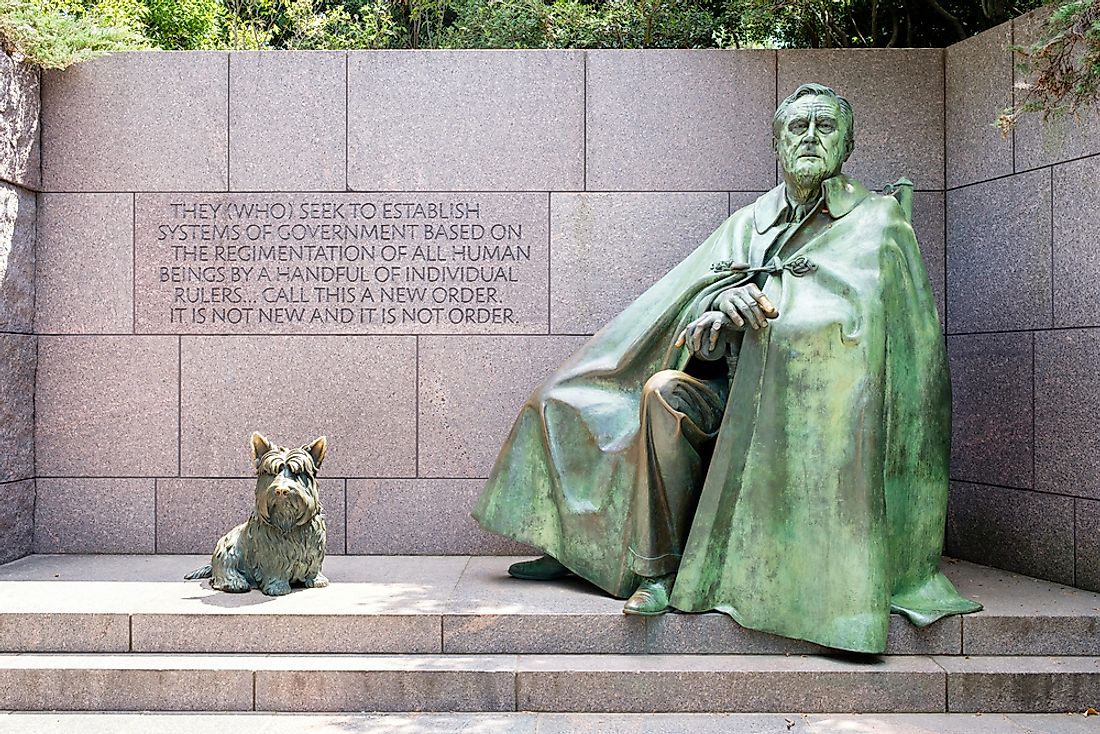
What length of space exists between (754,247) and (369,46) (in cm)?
735

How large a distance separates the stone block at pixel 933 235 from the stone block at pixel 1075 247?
902 mm

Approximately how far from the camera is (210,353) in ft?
21.9

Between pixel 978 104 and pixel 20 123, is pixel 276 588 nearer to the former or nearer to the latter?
pixel 20 123

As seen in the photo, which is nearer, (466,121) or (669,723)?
(669,723)

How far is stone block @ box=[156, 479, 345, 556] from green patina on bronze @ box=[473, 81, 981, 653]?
5.42ft

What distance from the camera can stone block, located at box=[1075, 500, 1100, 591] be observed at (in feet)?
18.1

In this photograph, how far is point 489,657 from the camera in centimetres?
477

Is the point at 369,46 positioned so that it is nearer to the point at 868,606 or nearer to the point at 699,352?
the point at 699,352

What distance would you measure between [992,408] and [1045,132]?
1611mm

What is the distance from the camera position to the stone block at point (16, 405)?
632cm

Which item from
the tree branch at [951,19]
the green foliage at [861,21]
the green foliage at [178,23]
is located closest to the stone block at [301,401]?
the green foliage at [861,21]

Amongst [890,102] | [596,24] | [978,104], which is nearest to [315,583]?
[890,102]

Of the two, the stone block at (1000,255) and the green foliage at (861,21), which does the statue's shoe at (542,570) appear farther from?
the green foliage at (861,21)

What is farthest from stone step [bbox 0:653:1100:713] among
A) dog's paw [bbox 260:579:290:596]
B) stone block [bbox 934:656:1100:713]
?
dog's paw [bbox 260:579:290:596]
